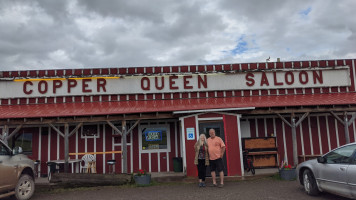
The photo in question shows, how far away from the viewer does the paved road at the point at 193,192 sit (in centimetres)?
710

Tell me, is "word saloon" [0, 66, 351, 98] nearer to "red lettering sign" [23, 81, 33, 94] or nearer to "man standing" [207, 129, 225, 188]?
"red lettering sign" [23, 81, 33, 94]

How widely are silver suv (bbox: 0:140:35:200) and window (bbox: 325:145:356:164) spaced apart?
294 inches

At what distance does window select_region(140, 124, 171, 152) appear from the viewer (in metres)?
12.1

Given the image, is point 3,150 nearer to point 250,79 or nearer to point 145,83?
point 145,83

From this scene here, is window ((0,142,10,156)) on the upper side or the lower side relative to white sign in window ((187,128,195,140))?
lower

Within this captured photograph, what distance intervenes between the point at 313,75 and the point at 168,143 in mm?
7824

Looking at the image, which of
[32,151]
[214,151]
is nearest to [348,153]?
[214,151]

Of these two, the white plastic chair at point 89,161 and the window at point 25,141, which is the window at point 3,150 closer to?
the white plastic chair at point 89,161

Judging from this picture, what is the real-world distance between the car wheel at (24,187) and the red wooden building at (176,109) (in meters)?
2.83

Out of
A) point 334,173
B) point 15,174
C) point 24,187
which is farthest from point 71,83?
point 334,173

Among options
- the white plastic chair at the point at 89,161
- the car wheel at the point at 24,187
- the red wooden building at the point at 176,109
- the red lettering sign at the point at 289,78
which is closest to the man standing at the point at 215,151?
the red wooden building at the point at 176,109

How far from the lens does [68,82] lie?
1320cm

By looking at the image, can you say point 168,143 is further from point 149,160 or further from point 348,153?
point 348,153

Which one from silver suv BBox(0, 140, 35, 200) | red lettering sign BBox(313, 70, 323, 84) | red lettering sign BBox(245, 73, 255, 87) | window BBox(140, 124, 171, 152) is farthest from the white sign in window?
red lettering sign BBox(313, 70, 323, 84)
